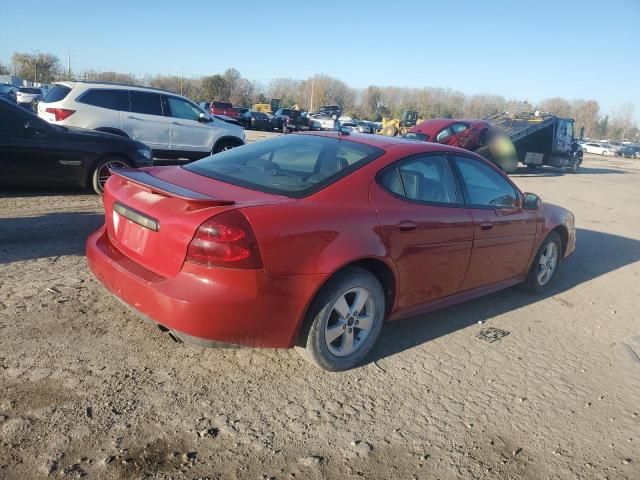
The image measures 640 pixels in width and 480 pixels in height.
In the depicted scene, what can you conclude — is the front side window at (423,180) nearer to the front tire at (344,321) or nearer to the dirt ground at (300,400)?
the front tire at (344,321)

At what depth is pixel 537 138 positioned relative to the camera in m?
21.6

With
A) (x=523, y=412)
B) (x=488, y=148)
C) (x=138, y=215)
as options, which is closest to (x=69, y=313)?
(x=138, y=215)

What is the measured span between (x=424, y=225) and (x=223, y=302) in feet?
5.40

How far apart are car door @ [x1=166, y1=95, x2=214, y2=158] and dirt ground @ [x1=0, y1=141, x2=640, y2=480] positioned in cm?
656

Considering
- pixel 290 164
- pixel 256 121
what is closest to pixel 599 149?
pixel 256 121

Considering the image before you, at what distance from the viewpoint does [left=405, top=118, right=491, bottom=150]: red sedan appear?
16719 mm

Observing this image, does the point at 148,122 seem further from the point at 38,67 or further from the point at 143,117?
the point at 38,67

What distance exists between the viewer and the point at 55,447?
97.7 inches

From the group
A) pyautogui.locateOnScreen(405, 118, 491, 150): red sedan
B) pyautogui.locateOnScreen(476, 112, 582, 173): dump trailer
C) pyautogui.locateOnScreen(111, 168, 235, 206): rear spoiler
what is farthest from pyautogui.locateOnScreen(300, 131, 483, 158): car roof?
pyautogui.locateOnScreen(476, 112, 582, 173): dump trailer

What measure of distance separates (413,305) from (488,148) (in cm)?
1489

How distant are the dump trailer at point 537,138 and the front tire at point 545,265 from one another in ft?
47.1

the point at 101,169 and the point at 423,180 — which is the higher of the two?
the point at 423,180

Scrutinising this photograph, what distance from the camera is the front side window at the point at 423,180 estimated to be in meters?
3.76

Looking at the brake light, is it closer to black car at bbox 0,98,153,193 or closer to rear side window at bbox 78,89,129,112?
rear side window at bbox 78,89,129,112
